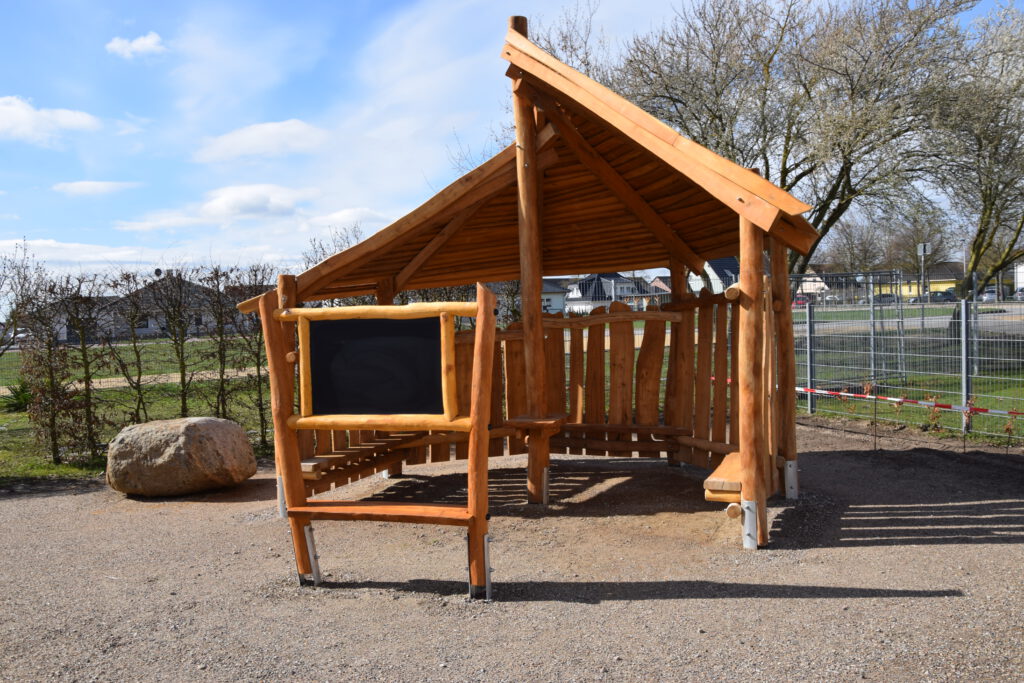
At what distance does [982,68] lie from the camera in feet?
49.3

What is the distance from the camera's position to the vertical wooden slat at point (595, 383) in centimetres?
784

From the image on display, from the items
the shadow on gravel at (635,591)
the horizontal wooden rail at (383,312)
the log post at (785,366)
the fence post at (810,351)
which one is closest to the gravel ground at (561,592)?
the shadow on gravel at (635,591)

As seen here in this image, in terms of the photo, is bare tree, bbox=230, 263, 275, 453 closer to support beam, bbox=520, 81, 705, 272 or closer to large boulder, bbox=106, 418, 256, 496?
large boulder, bbox=106, 418, 256, 496

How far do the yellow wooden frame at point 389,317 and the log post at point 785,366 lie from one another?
11.0ft

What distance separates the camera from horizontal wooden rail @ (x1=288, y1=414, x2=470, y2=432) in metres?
4.71

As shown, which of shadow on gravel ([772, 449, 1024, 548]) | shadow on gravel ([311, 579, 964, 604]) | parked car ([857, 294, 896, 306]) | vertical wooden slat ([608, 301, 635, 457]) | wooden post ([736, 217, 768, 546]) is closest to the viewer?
shadow on gravel ([311, 579, 964, 604])

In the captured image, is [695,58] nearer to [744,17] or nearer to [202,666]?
[744,17]

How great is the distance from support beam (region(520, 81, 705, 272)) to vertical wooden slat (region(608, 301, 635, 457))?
1.06 m

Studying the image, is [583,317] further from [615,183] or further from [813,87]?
[813,87]

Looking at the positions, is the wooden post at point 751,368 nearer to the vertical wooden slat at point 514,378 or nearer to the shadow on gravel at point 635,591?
the shadow on gravel at point 635,591

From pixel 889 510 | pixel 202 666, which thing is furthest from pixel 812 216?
pixel 202 666

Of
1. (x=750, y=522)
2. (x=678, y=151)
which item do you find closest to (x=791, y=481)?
(x=750, y=522)

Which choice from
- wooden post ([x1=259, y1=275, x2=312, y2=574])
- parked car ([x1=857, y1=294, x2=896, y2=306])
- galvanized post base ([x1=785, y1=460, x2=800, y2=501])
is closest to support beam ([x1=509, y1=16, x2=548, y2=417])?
galvanized post base ([x1=785, y1=460, x2=800, y2=501])

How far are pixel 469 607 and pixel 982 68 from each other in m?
15.8
